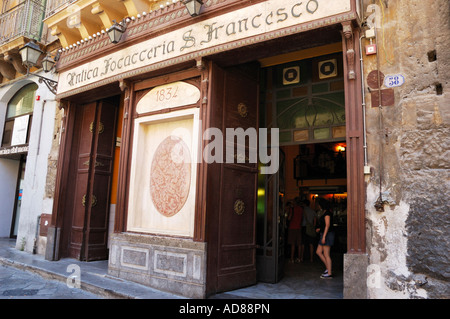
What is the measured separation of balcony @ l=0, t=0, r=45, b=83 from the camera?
10375 mm

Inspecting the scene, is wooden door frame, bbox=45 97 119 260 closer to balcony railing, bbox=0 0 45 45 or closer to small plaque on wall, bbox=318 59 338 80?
balcony railing, bbox=0 0 45 45

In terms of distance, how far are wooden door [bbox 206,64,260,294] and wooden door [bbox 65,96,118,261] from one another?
4.18 meters

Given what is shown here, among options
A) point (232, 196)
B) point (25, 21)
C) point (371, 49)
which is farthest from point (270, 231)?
point (25, 21)

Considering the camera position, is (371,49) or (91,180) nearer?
(371,49)

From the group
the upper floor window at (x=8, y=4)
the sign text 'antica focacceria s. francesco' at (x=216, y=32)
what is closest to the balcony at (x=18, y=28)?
the upper floor window at (x=8, y=4)

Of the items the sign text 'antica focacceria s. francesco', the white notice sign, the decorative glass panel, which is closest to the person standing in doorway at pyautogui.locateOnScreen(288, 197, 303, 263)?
the decorative glass panel

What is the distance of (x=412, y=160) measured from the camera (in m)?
4.06

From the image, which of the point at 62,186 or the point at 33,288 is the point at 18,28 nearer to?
the point at 62,186

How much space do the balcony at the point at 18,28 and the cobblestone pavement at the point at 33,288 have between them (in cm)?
695

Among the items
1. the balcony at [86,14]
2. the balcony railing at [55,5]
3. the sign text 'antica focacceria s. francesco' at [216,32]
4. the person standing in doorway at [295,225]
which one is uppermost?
the balcony railing at [55,5]

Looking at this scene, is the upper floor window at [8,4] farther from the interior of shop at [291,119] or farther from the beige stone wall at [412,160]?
the beige stone wall at [412,160]

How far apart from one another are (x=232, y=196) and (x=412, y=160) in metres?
2.90

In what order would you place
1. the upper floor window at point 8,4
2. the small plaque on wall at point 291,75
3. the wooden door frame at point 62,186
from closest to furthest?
the small plaque on wall at point 291,75
the wooden door frame at point 62,186
the upper floor window at point 8,4

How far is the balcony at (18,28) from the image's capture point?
34.0ft
